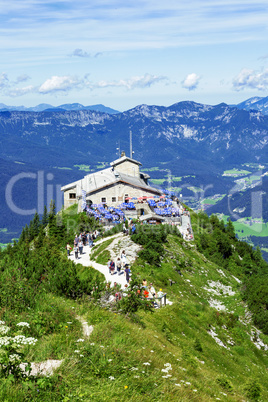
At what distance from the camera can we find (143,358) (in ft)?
32.4

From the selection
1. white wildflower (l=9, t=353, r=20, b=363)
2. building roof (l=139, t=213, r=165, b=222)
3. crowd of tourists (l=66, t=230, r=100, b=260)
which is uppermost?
white wildflower (l=9, t=353, r=20, b=363)

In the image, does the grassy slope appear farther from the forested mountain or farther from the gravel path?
the gravel path

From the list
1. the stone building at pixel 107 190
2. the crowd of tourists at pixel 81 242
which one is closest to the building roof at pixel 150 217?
the crowd of tourists at pixel 81 242

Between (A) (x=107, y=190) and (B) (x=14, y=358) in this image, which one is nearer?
(B) (x=14, y=358)

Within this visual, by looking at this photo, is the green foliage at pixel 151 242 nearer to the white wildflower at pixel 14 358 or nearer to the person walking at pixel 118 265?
the person walking at pixel 118 265

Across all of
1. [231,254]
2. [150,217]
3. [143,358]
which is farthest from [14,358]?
[231,254]

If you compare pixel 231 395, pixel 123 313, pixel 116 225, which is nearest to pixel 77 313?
pixel 123 313

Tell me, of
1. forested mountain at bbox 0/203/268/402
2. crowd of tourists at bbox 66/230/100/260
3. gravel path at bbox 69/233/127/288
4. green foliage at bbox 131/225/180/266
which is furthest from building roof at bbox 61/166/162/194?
forested mountain at bbox 0/203/268/402

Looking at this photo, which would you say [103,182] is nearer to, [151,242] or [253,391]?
[151,242]

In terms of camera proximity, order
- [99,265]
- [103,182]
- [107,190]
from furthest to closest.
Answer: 1. [103,182]
2. [107,190]
3. [99,265]

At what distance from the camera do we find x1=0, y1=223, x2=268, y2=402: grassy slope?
7.83 m

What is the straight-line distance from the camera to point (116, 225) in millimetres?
40688

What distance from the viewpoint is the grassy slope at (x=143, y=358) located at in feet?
25.7

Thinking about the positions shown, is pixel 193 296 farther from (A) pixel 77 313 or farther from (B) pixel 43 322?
(B) pixel 43 322
